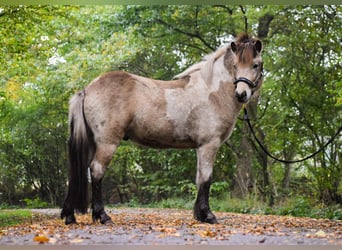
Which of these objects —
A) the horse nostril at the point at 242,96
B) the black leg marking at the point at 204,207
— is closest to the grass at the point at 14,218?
the black leg marking at the point at 204,207

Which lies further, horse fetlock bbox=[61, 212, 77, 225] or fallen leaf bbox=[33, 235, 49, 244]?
horse fetlock bbox=[61, 212, 77, 225]

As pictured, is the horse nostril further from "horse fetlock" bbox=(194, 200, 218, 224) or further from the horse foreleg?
"horse fetlock" bbox=(194, 200, 218, 224)

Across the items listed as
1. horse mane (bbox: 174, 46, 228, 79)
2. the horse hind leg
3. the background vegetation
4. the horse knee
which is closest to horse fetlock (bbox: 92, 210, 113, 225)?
the horse hind leg

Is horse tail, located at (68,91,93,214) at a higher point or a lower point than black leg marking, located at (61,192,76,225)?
higher

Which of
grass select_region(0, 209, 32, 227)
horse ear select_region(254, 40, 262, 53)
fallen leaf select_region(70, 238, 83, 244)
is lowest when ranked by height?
fallen leaf select_region(70, 238, 83, 244)

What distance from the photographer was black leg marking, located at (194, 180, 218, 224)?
4391 mm

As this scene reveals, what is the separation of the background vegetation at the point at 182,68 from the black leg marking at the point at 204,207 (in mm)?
2039

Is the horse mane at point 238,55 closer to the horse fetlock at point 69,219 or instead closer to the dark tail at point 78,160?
the dark tail at point 78,160

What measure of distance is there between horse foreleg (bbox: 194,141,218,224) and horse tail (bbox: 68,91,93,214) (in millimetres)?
1038

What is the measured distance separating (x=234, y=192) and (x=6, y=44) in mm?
3896

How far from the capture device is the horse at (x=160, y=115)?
13.8 feet

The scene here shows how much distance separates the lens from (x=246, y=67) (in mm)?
4410

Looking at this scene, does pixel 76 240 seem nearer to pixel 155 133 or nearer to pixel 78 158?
pixel 78 158

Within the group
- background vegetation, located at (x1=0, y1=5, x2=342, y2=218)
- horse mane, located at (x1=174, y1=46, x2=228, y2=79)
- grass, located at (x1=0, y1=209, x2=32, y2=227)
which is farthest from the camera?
background vegetation, located at (x1=0, y1=5, x2=342, y2=218)
